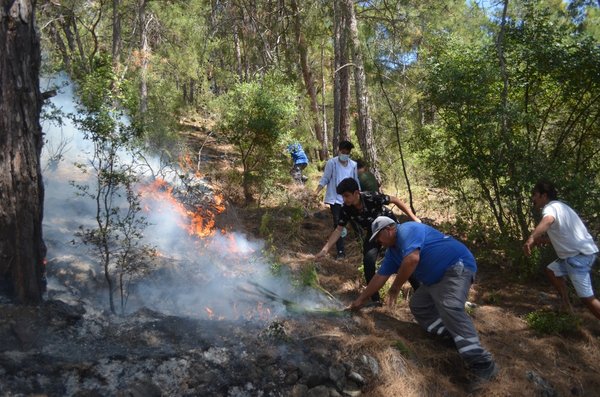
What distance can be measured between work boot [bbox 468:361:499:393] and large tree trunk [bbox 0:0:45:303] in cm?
393

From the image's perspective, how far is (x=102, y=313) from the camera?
14.8ft

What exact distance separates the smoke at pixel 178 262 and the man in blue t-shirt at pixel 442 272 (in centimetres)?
152

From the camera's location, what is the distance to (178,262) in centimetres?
608

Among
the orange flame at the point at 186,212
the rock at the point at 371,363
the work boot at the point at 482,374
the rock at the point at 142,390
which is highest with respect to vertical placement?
the orange flame at the point at 186,212

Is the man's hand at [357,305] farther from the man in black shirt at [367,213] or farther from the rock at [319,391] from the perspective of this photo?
the rock at [319,391]

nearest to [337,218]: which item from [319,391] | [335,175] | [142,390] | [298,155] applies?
[335,175]

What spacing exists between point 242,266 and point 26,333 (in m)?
3.01

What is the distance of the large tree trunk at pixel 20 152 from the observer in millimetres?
3885

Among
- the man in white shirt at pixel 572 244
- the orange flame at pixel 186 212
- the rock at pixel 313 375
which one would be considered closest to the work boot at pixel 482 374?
the rock at pixel 313 375

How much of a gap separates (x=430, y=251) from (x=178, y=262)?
3.32 m

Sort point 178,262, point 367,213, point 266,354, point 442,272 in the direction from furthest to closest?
point 178,262, point 367,213, point 442,272, point 266,354

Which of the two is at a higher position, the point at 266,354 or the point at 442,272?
the point at 442,272

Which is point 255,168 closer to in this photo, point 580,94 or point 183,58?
point 580,94

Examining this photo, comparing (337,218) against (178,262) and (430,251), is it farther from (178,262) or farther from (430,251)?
Result: (430,251)
